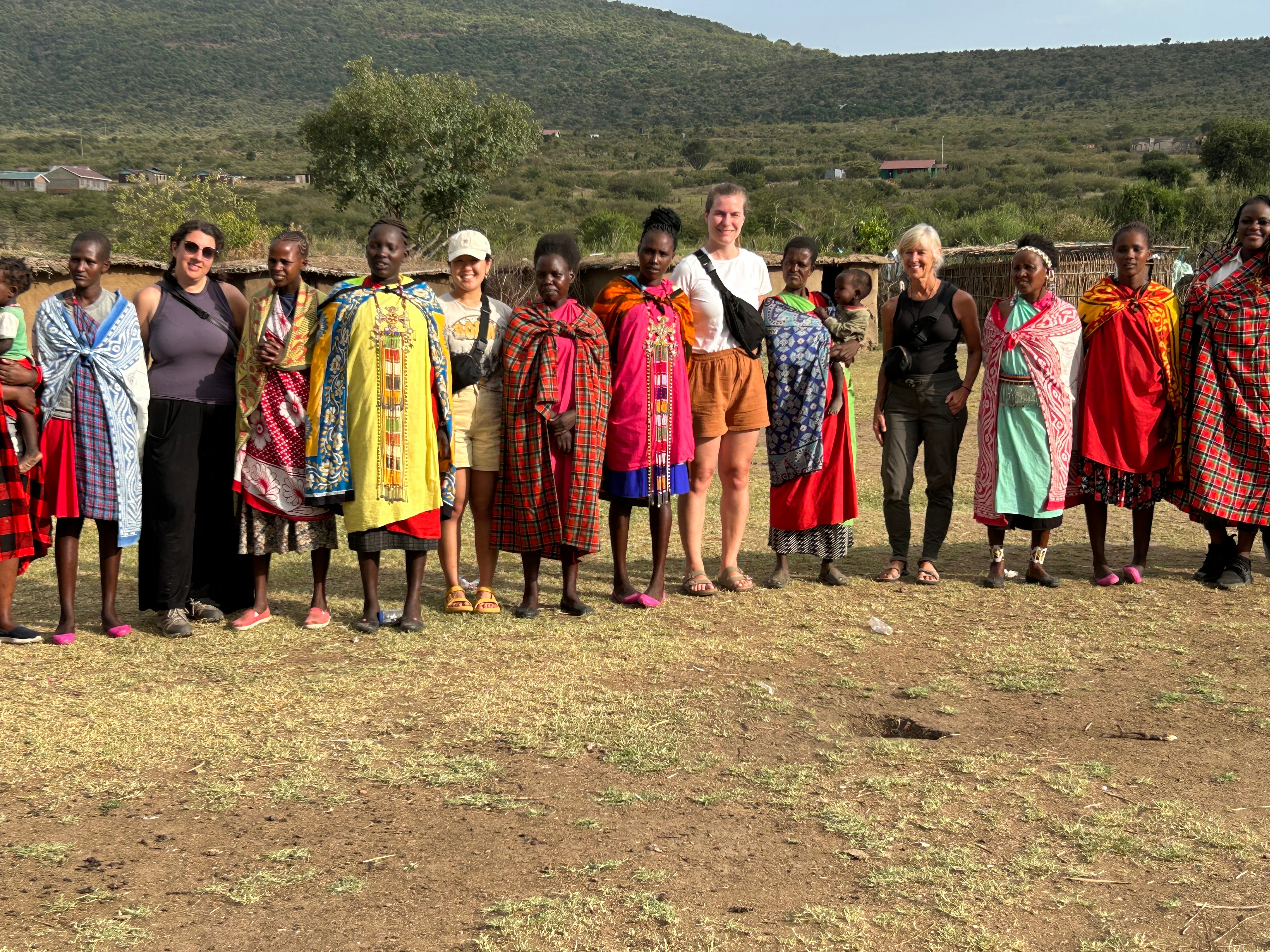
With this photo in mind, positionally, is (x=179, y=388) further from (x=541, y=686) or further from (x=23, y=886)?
(x=23, y=886)

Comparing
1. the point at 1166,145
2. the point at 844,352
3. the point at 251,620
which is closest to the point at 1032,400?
the point at 844,352

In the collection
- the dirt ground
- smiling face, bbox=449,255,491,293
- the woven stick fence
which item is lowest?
the dirt ground

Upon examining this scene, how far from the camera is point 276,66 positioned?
74.8 m

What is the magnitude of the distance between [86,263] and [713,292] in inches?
111

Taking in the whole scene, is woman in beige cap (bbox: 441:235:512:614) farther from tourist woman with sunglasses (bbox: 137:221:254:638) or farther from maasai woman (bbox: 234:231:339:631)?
Result: tourist woman with sunglasses (bbox: 137:221:254:638)

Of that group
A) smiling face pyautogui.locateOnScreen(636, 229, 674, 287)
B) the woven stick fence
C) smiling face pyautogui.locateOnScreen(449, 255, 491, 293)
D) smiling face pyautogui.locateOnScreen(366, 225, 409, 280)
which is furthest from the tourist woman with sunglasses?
the woven stick fence

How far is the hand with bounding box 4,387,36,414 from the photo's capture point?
5.02 metres

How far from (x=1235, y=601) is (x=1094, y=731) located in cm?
222

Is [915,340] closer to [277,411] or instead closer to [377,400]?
[377,400]

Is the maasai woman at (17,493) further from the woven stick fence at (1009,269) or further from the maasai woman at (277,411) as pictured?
the woven stick fence at (1009,269)

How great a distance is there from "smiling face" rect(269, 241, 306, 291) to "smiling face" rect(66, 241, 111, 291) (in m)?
0.68

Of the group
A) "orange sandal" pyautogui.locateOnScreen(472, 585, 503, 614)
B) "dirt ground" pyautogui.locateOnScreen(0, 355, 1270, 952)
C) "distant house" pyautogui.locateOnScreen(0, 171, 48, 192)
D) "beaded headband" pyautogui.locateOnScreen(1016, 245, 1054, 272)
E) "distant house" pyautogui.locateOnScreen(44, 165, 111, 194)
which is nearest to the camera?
"dirt ground" pyautogui.locateOnScreen(0, 355, 1270, 952)

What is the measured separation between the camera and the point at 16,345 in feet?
16.6

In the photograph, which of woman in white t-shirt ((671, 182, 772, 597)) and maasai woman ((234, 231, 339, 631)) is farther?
woman in white t-shirt ((671, 182, 772, 597))
